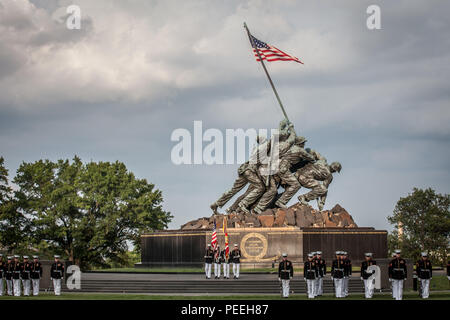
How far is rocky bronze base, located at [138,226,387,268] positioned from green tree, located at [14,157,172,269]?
14839 mm

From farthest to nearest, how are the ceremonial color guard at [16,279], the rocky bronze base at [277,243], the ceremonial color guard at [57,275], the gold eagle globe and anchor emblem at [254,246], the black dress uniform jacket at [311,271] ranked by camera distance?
the gold eagle globe and anchor emblem at [254,246] < the rocky bronze base at [277,243] < the ceremonial color guard at [16,279] < the ceremonial color guard at [57,275] < the black dress uniform jacket at [311,271]

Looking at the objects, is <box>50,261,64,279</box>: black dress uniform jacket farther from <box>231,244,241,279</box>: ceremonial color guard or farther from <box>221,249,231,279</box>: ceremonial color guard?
<box>231,244,241,279</box>: ceremonial color guard

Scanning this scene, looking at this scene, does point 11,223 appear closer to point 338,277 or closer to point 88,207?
point 88,207

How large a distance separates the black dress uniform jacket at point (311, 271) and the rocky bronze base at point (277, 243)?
32.6ft

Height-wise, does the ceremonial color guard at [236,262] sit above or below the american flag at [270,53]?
below

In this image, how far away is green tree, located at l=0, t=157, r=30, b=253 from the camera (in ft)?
163

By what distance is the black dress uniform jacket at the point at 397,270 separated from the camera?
22203 mm

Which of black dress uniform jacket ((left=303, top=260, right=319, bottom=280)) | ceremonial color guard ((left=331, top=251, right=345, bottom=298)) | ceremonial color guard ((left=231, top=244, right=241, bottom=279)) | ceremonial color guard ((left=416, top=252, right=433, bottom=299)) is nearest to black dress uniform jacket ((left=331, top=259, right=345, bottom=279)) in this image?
ceremonial color guard ((left=331, top=251, right=345, bottom=298))

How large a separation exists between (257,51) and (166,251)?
12.8 meters

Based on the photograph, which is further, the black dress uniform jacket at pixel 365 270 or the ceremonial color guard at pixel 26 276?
the ceremonial color guard at pixel 26 276

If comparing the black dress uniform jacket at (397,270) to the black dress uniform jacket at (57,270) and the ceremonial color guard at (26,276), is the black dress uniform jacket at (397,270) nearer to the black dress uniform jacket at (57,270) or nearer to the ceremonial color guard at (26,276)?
the black dress uniform jacket at (57,270)

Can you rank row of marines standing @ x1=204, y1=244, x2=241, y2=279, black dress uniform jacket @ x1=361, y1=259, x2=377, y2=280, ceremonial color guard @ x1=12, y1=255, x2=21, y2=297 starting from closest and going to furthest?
black dress uniform jacket @ x1=361, y1=259, x2=377, y2=280 → ceremonial color guard @ x1=12, y1=255, x2=21, y2=297 → row of marines standing @ x1=204, y1=244, x2=241, y2=279

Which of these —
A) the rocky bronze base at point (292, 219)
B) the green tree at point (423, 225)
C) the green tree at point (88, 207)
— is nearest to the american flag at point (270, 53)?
the rocky bronze base at point (292, 219)

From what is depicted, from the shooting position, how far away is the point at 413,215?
6012 cm
